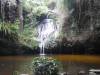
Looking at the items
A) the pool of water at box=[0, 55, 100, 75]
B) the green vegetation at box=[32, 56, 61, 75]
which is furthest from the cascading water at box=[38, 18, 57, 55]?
the green vegetation at box=[32, 56, 61, 75]

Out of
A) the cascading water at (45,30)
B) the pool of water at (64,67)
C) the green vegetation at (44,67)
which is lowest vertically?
the pool of water at (64,67)

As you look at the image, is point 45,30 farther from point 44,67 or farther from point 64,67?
point 44,67

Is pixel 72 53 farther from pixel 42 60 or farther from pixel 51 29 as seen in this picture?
pixel 42 60

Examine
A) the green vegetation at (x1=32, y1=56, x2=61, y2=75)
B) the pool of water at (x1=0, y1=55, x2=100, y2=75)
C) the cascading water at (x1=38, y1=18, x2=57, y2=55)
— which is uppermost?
the cascading water at (x1=38, y1=18, x2=57, y2=55)

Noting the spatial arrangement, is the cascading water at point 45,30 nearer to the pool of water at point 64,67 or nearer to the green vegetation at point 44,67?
the pool of water at point 64,67

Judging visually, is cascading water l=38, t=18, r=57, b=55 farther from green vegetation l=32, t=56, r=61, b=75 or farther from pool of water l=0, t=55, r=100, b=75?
green vegetation l=32, t=56, r=61, b=75

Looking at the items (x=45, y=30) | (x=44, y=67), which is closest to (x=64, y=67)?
(x=44, y=67)

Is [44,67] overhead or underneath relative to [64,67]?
overhead

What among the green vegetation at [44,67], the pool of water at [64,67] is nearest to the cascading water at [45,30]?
the pool of water at [64,67]

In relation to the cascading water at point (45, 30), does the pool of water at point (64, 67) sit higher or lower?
lower

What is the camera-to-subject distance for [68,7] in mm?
14758

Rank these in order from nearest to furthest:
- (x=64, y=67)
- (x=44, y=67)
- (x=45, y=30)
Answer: (x=44, y=67) < (x=64, y=67) < (x=45, y=30)

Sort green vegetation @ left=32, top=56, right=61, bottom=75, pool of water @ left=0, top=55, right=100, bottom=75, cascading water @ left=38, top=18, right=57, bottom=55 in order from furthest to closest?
cascading water @ left=38, top=18, right=57, bottom=55
pool of water @ left=0, top=55, right=100, bottom=75
green vegetation @ left=32, top=56, right=61, bottom=75

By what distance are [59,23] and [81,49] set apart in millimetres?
1644
